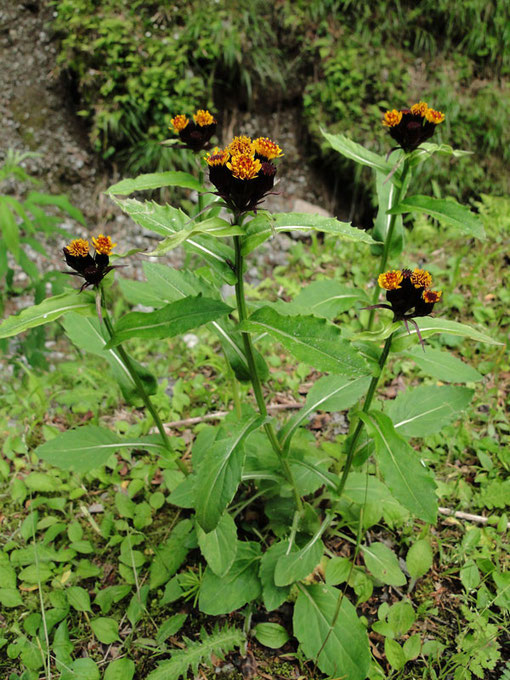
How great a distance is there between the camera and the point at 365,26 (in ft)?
15.6

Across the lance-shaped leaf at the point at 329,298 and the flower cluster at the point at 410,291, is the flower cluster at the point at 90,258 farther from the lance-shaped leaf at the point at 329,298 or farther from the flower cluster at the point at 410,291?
the lance-shaped leaf at the point at 329,298

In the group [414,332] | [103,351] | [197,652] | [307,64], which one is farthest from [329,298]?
[307,64]

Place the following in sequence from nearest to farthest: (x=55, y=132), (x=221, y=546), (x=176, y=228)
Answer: (x=176, y=228) < (x=221, y=546) < (x=55, y=132)

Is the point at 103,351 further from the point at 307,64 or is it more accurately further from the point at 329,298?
the point at 307,64

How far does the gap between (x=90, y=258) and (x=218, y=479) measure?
80cm

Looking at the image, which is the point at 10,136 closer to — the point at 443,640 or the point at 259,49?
the point at 259,49

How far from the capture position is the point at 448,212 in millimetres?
1819

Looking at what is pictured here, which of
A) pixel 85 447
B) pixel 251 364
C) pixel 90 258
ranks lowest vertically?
pixel 85 447

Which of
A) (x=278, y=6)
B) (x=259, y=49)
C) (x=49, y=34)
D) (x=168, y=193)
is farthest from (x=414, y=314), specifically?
(x=49, y=34)

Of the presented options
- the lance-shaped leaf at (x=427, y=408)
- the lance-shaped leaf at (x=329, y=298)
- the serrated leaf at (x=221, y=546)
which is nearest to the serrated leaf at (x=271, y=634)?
the serrated leaf at (x=221, y=546)

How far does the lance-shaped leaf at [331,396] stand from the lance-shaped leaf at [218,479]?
397 mm

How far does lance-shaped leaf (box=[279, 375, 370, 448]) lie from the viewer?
6.06 feet

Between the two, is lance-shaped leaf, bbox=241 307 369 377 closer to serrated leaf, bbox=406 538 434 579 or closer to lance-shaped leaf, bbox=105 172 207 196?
lance-shaped leaf, bbox=105 172 207 196

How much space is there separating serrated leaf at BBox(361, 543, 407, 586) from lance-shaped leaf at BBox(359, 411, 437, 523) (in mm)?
640
